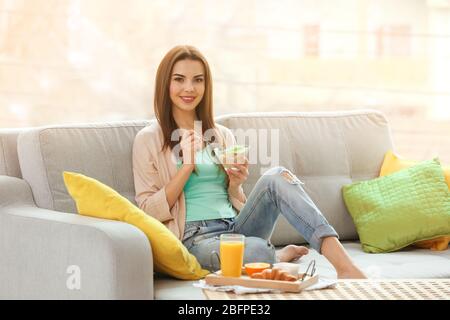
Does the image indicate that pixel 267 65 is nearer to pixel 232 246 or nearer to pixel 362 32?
pixel 362 32

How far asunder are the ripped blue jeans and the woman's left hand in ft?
0.33

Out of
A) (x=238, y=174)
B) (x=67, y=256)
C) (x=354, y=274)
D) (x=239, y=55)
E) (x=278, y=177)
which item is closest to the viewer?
(x=67, y=256)

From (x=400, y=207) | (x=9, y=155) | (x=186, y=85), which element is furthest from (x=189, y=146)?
(x=400, y=207)

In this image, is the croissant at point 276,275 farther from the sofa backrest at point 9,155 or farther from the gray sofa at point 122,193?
the sofa backrest at point 9,155

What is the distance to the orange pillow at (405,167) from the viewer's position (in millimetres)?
3600

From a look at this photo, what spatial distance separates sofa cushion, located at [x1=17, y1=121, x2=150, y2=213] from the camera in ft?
10.5

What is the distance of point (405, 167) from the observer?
12.3 feet

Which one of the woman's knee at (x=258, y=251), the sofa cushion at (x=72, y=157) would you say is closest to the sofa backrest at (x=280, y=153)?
the sofa cushion at (x=72, y=157)

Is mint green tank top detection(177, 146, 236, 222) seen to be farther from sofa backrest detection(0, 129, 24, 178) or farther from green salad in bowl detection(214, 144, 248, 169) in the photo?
sofa backrest detection(0, 129, 24, 178)

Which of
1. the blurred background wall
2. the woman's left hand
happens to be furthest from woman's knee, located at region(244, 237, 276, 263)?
the blurred background wall

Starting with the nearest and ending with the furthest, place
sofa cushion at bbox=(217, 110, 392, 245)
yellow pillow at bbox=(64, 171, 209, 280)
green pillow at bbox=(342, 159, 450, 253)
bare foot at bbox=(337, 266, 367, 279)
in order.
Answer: yellow pillow at bbox=(64, 171, 209, 280)
bare foot at bbox=(337, 266, 367, 279)
green pillow at bbox=(342, 159, 450, 253)
sofa cushion at bbox=(217, 110, 392, 245)

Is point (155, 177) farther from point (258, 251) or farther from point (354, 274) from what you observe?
point (354, 274)

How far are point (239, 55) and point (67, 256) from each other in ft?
8.89
